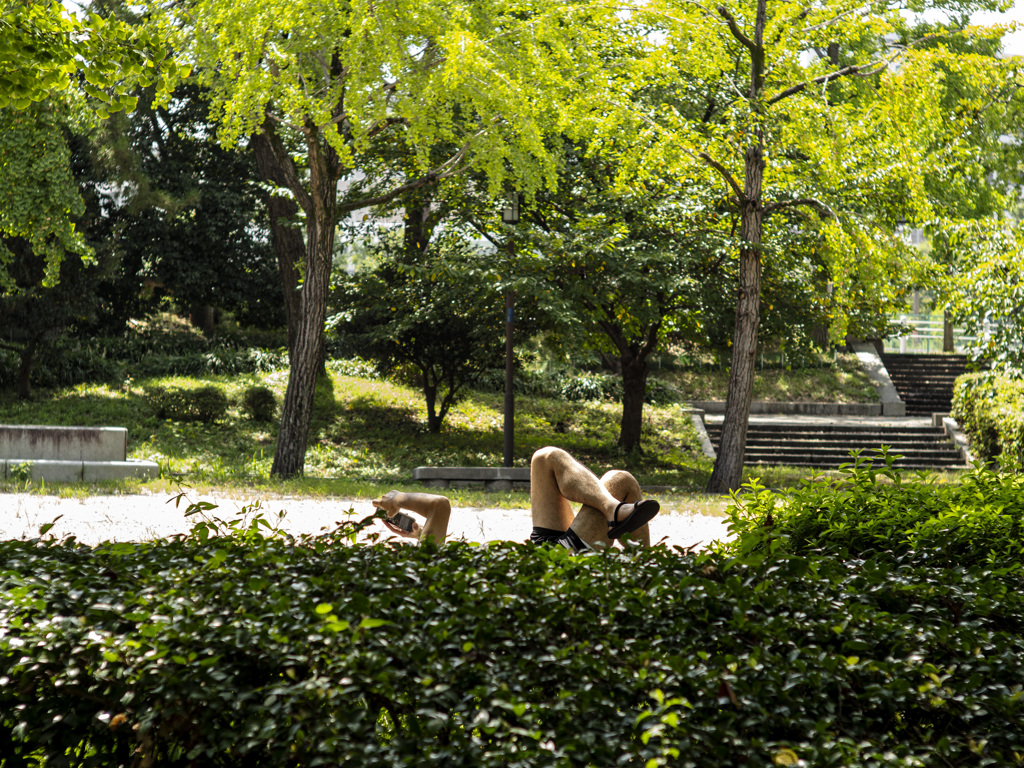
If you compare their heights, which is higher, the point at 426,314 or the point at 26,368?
the point at 426,314

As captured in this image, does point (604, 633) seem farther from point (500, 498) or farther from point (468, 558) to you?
point (500, 498)

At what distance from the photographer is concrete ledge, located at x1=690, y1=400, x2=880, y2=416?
2412cm

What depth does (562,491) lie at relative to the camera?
4301mm

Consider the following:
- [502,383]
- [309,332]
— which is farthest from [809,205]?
[502,383]

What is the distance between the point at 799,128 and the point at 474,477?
22.3ft

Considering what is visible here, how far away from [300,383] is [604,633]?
10.7 meters

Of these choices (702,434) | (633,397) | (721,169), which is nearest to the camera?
(721,169)

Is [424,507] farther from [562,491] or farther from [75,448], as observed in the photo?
[75,448]

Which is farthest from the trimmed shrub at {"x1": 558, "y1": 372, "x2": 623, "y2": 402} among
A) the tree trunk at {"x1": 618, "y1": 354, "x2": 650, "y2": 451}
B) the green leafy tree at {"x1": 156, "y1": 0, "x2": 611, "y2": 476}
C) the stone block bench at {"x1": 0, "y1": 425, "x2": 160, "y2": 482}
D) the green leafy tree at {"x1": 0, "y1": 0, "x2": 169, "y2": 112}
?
the green leafy tree at {"x1": 0, "y1": 0, "x2": 169, "y2": 112}

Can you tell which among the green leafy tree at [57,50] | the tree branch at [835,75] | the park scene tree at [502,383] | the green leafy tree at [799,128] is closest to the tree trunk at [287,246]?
the park scene tree at [502,383]

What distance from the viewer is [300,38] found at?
10289 mm

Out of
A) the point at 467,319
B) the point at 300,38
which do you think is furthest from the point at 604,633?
the point at 467,319

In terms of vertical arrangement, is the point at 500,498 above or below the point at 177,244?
below

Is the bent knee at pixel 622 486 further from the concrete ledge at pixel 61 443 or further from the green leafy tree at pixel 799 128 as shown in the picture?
the concrete ledge at pixel 61 443
